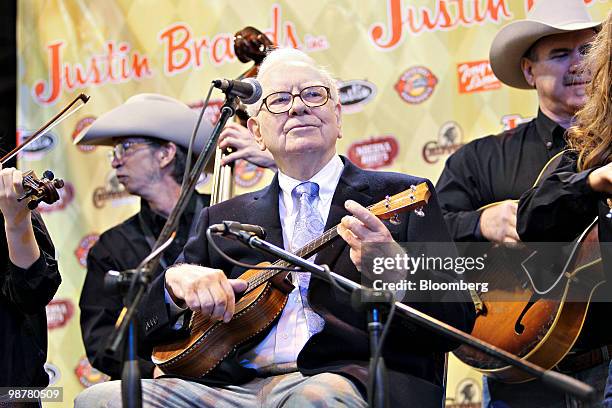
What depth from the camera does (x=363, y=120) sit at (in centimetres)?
499

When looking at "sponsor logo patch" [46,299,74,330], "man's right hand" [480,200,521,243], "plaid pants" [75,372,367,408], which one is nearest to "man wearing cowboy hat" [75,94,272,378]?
"sponsor logo patch" [46,299,74,330]

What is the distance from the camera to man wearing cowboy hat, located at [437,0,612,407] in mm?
4082

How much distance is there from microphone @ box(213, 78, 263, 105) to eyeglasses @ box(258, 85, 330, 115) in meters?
0.60

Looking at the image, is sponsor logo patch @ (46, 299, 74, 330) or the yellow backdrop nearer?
the yellow backdrop

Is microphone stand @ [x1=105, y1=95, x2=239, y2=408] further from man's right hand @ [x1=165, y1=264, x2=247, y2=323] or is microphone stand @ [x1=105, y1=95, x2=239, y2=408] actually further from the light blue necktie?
the light blue necktie

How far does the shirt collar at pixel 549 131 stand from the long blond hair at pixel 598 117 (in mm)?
846

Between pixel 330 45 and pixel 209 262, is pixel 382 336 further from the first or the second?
pixel 330 45

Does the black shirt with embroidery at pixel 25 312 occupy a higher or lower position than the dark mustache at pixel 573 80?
lower

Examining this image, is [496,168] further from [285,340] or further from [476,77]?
[285,340]

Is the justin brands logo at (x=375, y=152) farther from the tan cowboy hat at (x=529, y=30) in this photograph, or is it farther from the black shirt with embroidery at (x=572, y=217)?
the black shirt with embroidery at (x=572, y=217)

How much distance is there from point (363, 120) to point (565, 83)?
116 cm

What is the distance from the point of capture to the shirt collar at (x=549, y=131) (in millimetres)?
4129

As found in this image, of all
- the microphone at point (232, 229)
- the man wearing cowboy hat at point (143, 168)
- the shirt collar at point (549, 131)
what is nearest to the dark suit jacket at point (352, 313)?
the microphone at point (232, 229)

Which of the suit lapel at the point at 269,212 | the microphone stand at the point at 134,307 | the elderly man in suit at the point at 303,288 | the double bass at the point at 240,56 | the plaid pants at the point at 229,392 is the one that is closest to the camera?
the microphone stand at the point at 134,307
